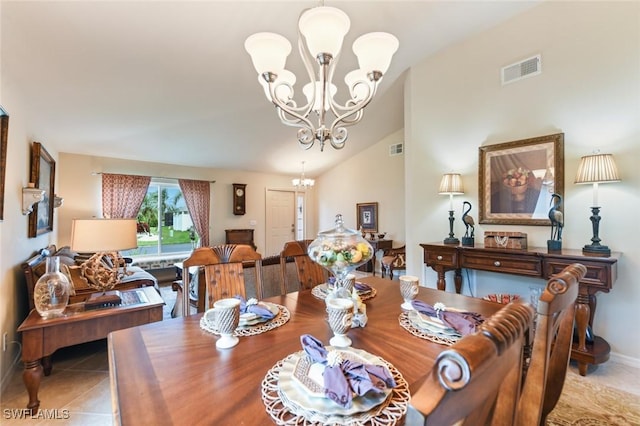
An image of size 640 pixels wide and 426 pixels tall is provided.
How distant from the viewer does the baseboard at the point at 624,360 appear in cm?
226

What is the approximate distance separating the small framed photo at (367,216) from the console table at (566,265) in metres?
3.15

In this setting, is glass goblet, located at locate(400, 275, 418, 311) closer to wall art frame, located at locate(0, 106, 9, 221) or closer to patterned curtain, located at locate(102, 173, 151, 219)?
wall art frame, located at locate(0, 106, 9, 221)

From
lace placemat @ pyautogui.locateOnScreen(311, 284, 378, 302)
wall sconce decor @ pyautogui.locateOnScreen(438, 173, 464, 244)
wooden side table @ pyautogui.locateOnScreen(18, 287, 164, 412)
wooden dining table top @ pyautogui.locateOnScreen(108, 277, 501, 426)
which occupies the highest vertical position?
wall sconce decor @ pyautogui.locateOnScreen(438, 173, 464, 244)

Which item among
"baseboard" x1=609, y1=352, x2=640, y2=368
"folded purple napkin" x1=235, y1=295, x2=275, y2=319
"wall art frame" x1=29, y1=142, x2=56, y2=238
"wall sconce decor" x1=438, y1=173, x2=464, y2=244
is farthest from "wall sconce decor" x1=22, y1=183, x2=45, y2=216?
"baseboard" x1=609, y1=352, x2=640, y2=368

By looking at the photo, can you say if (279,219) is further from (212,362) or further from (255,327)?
(212,362)

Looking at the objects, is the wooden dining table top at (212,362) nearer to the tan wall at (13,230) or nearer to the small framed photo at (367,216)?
the tan wall at (13,230)

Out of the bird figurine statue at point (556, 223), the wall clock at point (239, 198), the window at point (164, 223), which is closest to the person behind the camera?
the bird figurine statue at point (556, 223)

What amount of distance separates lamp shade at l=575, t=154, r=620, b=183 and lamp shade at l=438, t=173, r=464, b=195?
1.05 meters

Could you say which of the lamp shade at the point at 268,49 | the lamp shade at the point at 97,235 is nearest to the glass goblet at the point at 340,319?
the lamp shade at the point at 268,49

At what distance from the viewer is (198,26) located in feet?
7.44

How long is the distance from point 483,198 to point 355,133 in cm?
296

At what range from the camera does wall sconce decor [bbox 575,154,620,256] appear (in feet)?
7.36

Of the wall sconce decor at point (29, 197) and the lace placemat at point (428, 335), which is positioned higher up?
the wall sconce decor at point (29, 197)

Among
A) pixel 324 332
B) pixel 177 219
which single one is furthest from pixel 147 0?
pixel 177 219
